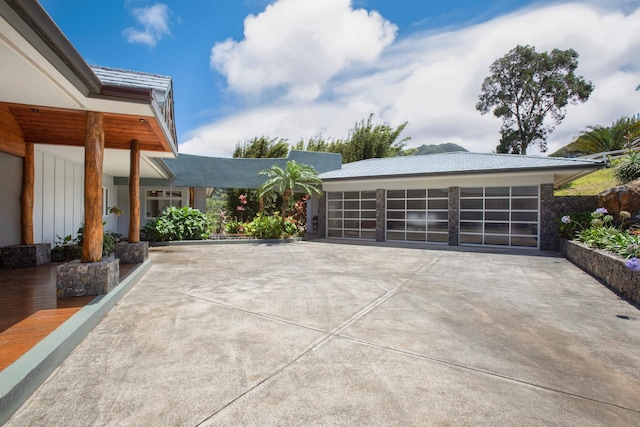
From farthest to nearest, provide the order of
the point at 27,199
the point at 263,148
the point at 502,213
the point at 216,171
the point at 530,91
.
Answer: the point at 530,91
the point at 263,148
the point at 216,171
the point at 502,213
the point at 27,199

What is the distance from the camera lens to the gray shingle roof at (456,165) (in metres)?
11.9

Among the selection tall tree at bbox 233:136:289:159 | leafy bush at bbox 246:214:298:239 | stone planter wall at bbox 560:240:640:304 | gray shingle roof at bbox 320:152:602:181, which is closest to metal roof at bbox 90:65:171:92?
leafy bush at bbox 246:214:298:239

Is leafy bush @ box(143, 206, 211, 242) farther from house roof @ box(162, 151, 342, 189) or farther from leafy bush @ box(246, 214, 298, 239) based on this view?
house roof @ box(162, 151, 342, 189)

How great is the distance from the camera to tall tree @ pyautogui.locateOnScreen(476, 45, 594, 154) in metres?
29.7

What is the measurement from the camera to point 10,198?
7.70 m

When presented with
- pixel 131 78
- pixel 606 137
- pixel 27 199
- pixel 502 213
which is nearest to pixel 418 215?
pixel 502 213

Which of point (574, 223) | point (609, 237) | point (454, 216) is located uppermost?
point (454, 216)

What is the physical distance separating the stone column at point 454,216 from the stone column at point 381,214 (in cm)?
314

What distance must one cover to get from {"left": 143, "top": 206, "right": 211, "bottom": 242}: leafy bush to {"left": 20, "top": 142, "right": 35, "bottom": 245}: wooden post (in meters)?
5.78

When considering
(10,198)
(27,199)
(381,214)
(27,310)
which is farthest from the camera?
A: (381,214)

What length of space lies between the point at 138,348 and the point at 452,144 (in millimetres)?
94525

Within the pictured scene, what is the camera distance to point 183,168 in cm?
1708

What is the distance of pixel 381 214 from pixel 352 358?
13.1m

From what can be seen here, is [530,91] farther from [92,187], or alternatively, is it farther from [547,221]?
[92,187]
